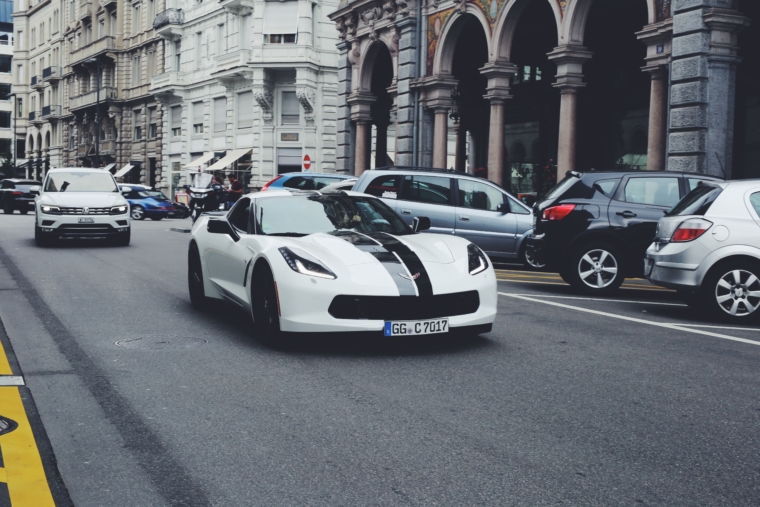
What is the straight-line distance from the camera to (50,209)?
18.5 metres

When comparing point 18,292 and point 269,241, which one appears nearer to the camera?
point 269,241

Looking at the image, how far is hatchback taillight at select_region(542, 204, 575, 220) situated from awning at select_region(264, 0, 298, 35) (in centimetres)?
3330

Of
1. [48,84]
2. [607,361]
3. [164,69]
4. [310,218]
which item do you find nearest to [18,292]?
[310,218]

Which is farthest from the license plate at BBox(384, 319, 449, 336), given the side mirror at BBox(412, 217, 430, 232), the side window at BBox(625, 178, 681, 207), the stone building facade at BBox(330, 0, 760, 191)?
the stone building facade at BBox(330, 0, 760, 191)

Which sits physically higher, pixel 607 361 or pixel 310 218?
pixel 310 218

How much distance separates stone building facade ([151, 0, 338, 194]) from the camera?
4362 cm

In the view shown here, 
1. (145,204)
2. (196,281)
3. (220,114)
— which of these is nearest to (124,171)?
(220,114)

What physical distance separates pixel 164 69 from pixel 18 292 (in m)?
45.0

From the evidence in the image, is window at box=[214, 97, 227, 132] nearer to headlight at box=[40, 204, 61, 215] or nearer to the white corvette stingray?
headlight at box=[40, 204, 61, 215]

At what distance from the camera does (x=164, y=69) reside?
2133 inches

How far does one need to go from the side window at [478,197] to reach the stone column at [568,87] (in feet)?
26.1

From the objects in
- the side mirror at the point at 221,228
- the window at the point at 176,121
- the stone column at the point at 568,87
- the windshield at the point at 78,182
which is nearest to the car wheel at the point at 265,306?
the side mirror at the point at 221,228

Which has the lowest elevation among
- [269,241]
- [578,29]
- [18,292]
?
[18,292]

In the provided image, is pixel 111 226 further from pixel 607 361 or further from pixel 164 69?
pixel 164 69
